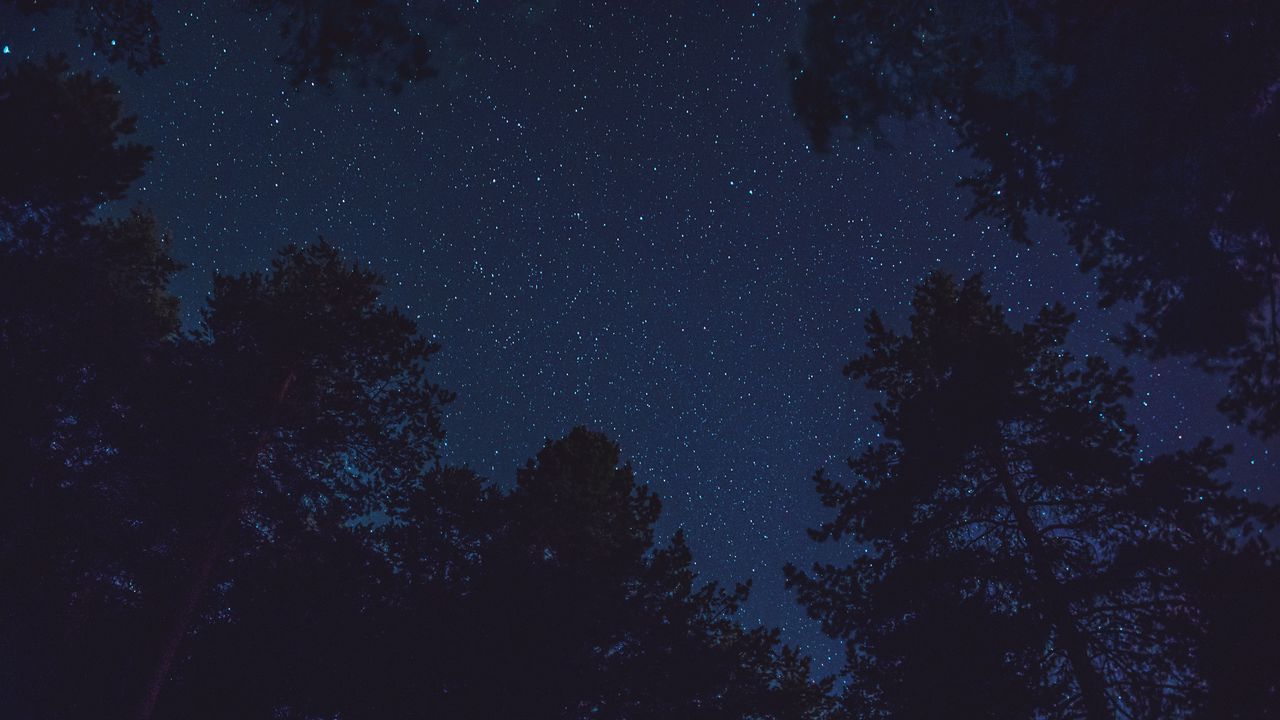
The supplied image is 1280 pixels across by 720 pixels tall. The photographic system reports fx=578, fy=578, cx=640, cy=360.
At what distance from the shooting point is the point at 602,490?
14.0 m

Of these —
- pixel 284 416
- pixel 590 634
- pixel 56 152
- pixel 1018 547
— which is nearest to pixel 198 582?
pixel 284 416

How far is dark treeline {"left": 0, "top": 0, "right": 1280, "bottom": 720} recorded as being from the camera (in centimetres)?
657

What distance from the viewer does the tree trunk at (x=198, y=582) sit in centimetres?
818

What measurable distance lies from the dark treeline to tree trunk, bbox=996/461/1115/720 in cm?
5

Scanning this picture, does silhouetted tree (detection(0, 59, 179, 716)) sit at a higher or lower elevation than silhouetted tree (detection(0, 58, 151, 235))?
lower

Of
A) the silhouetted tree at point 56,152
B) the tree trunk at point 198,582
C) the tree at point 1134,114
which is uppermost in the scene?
the silhouetted tree at point 56,152

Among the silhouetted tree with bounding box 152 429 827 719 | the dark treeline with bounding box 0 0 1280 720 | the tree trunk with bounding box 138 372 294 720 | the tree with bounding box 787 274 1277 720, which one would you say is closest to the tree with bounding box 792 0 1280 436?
the dark treeline with bounding box 0 0 1280 720

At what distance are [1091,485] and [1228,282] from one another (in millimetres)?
3327

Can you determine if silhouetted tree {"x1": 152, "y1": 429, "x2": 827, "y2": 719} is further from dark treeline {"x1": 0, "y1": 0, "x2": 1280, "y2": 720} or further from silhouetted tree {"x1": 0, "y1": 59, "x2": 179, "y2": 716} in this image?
silhouetted tree {"x1": 0, "y1": 59, "x2": 179, "y2": 716}

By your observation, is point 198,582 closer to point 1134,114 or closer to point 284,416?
point 284,416

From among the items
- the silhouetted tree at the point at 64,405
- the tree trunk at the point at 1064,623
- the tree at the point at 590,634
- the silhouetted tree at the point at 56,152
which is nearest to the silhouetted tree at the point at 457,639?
the tree at the point at 590,634

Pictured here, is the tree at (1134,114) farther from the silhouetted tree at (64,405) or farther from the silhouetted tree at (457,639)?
the silhouetted tree at (64,405)

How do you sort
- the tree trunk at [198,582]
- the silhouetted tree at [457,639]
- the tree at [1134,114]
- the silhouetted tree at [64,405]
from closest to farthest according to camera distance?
the tree at [1134,114], the tree trunk at [198,582], the silhouetted tree at [64,405], the silhouetted tree at [457,639]

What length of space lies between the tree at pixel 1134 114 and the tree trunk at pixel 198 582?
1064 centimetres
